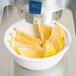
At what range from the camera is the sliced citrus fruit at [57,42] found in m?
0.51

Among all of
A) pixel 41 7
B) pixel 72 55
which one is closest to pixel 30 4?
pixel 41 7

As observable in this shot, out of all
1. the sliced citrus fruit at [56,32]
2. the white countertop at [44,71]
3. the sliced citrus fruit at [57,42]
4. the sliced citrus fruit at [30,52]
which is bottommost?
the white countertop at [44,71]

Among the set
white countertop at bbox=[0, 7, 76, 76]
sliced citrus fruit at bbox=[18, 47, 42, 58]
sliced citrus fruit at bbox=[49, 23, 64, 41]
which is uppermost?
sliced citrus fruit at bbox=[49, 23, 64, 41]

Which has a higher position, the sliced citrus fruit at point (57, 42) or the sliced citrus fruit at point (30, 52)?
the sliced citrus fruit at point (57, 42)

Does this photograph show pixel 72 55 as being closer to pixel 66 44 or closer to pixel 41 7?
pixel 66 44

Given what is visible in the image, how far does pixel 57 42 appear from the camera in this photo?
51 centimetres

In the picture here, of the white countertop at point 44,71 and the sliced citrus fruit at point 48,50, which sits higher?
the sliced citrus fruit at point 48,50

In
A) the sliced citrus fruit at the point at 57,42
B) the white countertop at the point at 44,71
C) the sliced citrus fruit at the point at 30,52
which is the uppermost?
the sliced citrus fruit at the point at 57,42

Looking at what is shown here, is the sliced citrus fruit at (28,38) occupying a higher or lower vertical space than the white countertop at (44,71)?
higher

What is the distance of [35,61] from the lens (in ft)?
1.50

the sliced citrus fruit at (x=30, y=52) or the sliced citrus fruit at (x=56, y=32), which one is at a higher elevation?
the sliced citrus fruit at (x=56, y=32)

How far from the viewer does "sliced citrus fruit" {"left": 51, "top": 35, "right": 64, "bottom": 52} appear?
51 centimetres

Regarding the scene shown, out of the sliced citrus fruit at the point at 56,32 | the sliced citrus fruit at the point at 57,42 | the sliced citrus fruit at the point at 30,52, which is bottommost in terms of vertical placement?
the sliced citrus fruit at the point at 30,52

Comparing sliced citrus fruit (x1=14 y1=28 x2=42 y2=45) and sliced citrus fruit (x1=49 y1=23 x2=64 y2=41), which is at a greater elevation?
sliced citrus fruit (x1=49 y1=23 x2=64 y2=41)
